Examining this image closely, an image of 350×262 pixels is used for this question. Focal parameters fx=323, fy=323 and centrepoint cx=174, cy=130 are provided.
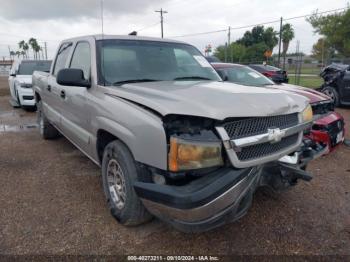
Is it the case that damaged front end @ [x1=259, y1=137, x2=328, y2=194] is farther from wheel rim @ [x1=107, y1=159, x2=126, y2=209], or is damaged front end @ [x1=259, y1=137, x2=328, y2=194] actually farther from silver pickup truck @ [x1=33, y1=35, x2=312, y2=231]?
wheel rim @ [x1=107, y1=159, x2=126, y2=209]

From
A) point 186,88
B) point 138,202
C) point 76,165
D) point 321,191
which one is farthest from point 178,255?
point 76,165

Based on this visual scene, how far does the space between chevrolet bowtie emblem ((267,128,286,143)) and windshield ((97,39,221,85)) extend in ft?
4.40

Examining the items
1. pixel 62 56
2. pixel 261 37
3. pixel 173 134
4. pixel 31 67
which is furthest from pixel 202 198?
pixel 261 37

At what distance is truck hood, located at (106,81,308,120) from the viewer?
2338 millimetres

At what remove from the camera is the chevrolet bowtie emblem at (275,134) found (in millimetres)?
2561

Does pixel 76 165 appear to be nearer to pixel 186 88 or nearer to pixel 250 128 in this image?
pixel 186 88

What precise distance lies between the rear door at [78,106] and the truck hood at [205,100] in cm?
64

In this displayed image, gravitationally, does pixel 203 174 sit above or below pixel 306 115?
below

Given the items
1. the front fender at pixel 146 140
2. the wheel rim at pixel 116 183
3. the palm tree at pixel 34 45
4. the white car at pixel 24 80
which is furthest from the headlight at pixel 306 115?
the palm tree at pixel 34 45

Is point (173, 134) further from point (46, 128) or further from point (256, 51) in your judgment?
point (256, 51)

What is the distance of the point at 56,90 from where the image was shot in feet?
15.2

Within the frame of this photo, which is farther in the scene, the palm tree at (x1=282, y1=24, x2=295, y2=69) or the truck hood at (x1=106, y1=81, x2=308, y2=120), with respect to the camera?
the palm tree at (x1=282, y1=24, x2=295, y2=69)

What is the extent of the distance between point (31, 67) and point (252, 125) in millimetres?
9933

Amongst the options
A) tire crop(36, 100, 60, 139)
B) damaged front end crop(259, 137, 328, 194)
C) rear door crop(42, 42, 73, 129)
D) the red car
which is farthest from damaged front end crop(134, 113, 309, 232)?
tire crop(36, 100, 60, 139)
